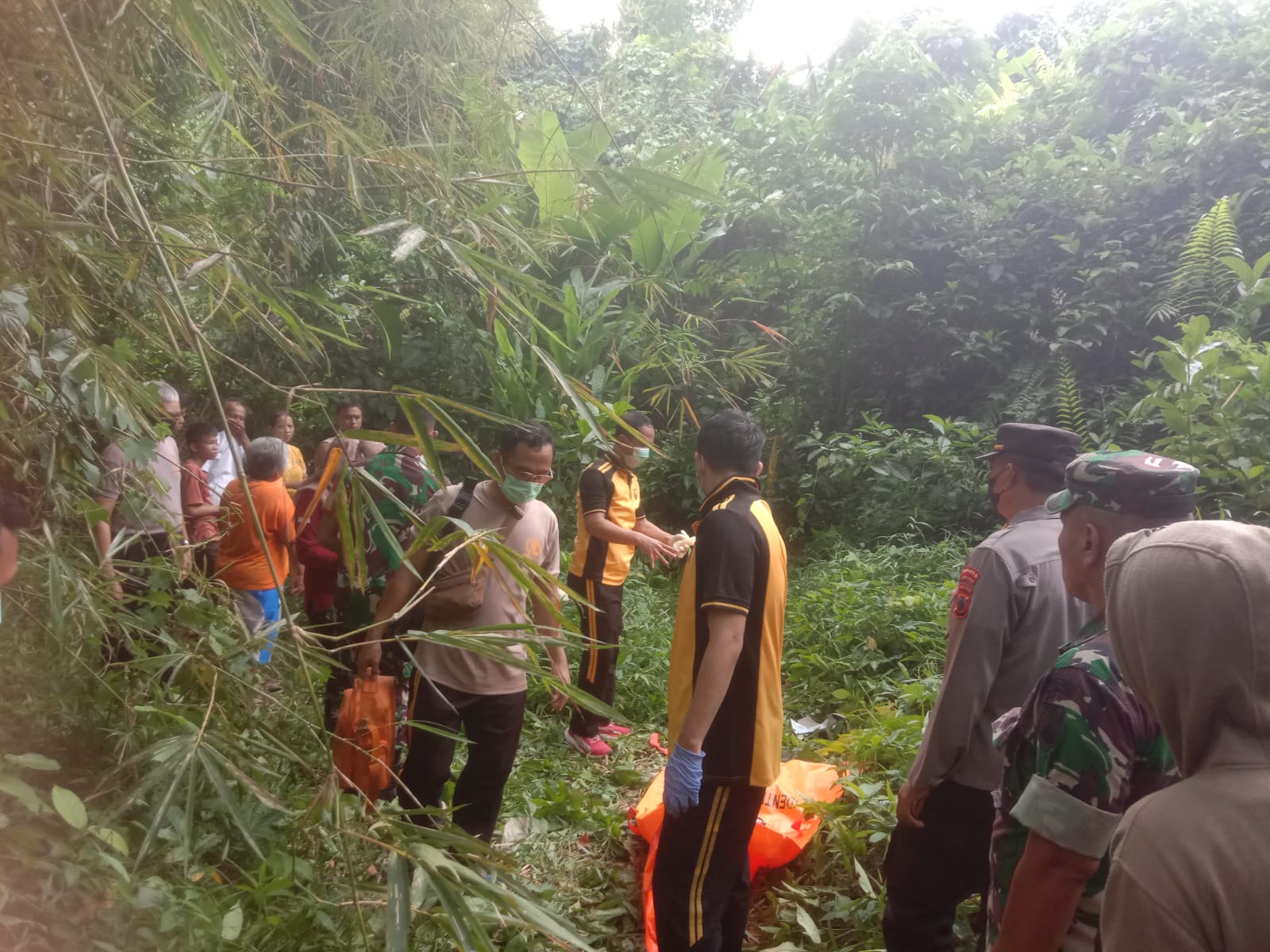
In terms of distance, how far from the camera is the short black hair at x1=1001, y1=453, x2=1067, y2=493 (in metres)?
2.17

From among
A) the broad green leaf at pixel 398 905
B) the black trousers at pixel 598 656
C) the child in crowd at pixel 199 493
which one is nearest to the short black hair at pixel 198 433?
the child in crowd at pixel 199 493

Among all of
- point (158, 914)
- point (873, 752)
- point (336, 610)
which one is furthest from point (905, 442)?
point (158, 914)

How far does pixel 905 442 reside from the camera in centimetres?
661

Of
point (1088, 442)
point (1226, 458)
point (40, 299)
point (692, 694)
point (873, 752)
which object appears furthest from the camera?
point (1088, 442)

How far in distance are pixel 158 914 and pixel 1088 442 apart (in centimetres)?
566

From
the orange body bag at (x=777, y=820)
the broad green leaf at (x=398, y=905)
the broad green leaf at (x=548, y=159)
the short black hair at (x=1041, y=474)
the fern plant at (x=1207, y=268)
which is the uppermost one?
the broad green leaf at (x=548, y=159)

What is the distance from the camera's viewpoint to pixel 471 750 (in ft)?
9.07

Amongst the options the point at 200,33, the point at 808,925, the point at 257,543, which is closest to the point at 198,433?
the point at 257,543

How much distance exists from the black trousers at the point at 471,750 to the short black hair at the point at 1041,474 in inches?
64.4

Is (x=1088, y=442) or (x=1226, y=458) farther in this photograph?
(x=1088, y=442)

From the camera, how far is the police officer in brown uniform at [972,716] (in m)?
1.96

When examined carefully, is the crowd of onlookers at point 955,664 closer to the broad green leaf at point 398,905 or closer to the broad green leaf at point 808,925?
the broad green leaf at point 398,905

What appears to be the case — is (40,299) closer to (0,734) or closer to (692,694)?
(0,734)

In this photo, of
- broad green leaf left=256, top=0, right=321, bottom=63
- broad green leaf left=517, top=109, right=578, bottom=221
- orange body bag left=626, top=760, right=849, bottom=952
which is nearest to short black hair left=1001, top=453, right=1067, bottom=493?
orange body bag left=626, top=760, right=849, bottom=952
